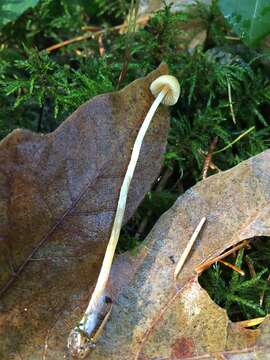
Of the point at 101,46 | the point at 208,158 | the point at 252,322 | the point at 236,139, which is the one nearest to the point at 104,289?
the point at 252,322

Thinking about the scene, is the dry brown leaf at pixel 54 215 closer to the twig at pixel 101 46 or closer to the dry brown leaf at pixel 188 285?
the dry brown leaf at pixel 188 285

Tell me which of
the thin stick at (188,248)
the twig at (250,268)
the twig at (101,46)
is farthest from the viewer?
A: the twig at (101,46)

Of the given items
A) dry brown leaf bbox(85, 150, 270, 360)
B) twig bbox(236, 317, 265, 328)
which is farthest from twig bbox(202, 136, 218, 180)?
twig bbox(236, 317, 265, 328)

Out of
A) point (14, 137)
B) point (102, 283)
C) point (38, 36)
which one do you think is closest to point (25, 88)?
point (38, 36)

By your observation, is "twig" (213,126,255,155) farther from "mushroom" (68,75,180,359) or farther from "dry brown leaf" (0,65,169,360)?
"dry brown leaf" (0,65,169,360)

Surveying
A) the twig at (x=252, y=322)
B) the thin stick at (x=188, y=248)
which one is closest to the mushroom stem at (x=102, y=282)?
the thin stick at (x=188, y=248)

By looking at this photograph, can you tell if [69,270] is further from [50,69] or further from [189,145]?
[50,69]
